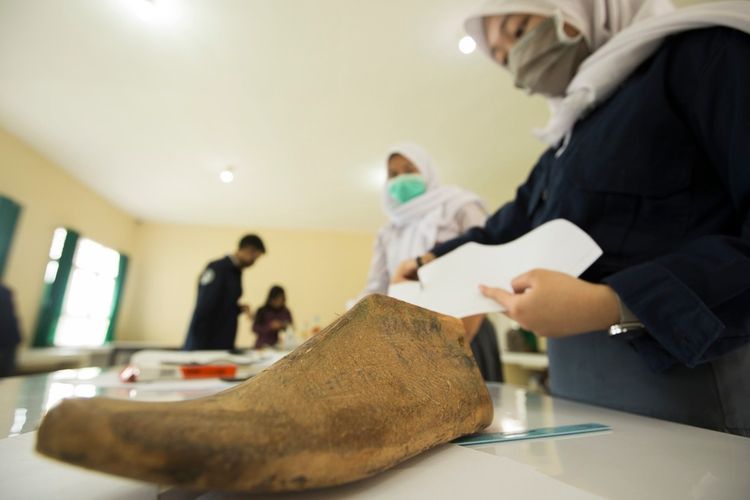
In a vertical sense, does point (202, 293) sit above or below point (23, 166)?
below

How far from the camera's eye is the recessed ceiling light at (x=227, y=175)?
2.96 meters

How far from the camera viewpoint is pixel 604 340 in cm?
48

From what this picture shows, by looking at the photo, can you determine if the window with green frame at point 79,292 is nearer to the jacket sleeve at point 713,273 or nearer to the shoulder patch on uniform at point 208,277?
the shoulder patch on uniform at point 208,277

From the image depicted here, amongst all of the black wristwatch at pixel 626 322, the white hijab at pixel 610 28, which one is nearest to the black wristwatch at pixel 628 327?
the black wristwatch at pixel 626 322

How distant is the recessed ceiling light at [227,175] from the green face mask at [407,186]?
216 cm

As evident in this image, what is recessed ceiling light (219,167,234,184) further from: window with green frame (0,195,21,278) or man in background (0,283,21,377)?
man in background (0,283,21,377)

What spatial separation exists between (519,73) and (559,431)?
26.8 inches

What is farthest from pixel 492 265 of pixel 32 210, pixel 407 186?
pixel 32 210

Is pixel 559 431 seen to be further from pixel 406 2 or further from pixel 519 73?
pixel 406 2

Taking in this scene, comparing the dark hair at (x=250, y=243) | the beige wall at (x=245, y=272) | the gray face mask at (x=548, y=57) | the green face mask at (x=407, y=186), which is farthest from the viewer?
the beige wall at (x=245, y=272)

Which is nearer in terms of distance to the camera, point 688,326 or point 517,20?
point 688,326

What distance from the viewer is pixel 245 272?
421 cm

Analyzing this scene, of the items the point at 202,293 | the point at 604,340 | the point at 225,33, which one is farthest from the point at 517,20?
the point at 202,293

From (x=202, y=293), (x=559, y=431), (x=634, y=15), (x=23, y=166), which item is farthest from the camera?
(x=23, y=166)
